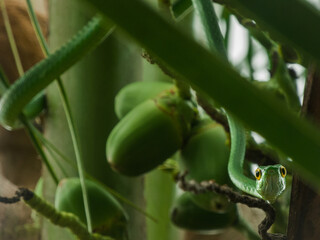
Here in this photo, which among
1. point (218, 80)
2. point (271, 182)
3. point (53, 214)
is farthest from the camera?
point (53, 214)

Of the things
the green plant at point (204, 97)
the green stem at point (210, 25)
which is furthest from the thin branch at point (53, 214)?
the green stem at point (210, 25)

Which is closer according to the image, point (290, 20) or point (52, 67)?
point (290, 20)

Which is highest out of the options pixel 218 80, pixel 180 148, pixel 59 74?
pixel 218 80

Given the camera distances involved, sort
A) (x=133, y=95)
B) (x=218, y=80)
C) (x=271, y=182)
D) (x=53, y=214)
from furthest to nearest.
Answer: (x=133, y=95)
(x=53, y=214)
(x=271, y=182)
(x=218, y=80)

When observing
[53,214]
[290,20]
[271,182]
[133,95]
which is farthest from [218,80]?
[133,95]

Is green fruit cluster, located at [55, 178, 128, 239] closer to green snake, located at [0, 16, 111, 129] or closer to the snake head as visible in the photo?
green snake, located at [0, 16, 111, 129]

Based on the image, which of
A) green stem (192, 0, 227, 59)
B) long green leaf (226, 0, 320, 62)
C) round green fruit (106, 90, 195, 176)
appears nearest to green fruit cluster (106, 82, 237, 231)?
round green fruit (106, 90, 195, 176)

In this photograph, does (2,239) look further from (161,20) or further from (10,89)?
(161,20)

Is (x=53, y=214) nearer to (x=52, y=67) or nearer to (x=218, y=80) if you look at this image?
(x=52, y=67)
